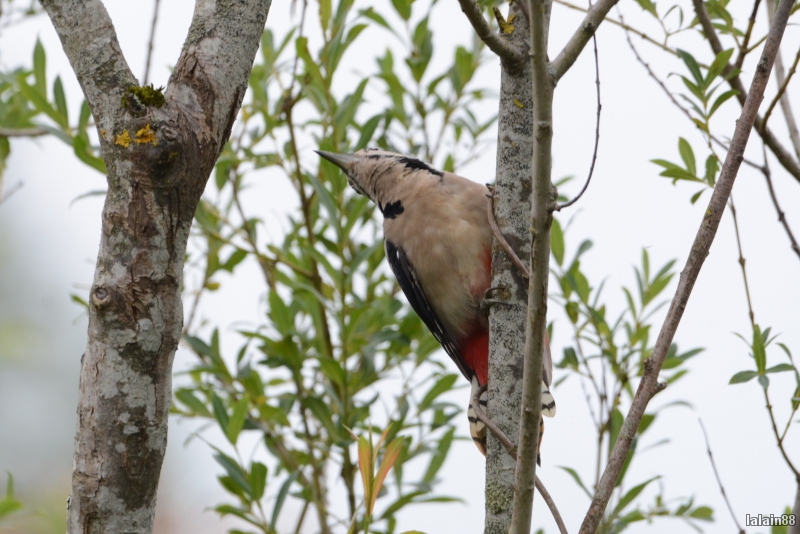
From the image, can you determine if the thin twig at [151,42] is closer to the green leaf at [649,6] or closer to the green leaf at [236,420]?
the green leaf at [236,420]

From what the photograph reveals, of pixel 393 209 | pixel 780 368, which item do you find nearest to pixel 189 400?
pixel 393 209

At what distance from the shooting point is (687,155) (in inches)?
100

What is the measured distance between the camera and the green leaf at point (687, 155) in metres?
2.53

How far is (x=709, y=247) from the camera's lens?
1638 millimetres

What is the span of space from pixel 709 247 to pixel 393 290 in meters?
2.38

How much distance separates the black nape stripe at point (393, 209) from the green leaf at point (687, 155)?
1177 millimetres

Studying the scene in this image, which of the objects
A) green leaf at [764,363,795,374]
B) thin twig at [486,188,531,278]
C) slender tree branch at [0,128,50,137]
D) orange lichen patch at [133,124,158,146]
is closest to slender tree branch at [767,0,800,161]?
green leaf at [764,363,795,374]

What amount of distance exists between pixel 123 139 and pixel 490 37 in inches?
34.3

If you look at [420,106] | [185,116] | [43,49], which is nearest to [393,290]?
[420,106]

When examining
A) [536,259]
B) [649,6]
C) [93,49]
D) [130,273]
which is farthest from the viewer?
[649,6]

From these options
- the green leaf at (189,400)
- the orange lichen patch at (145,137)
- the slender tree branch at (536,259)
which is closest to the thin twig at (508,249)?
the slender tree branch at (536,259)

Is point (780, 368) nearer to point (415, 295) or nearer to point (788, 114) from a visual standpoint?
point (788, 114)

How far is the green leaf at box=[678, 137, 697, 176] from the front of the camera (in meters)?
2.53

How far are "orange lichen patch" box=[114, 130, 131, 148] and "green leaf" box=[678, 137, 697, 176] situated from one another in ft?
5.96
